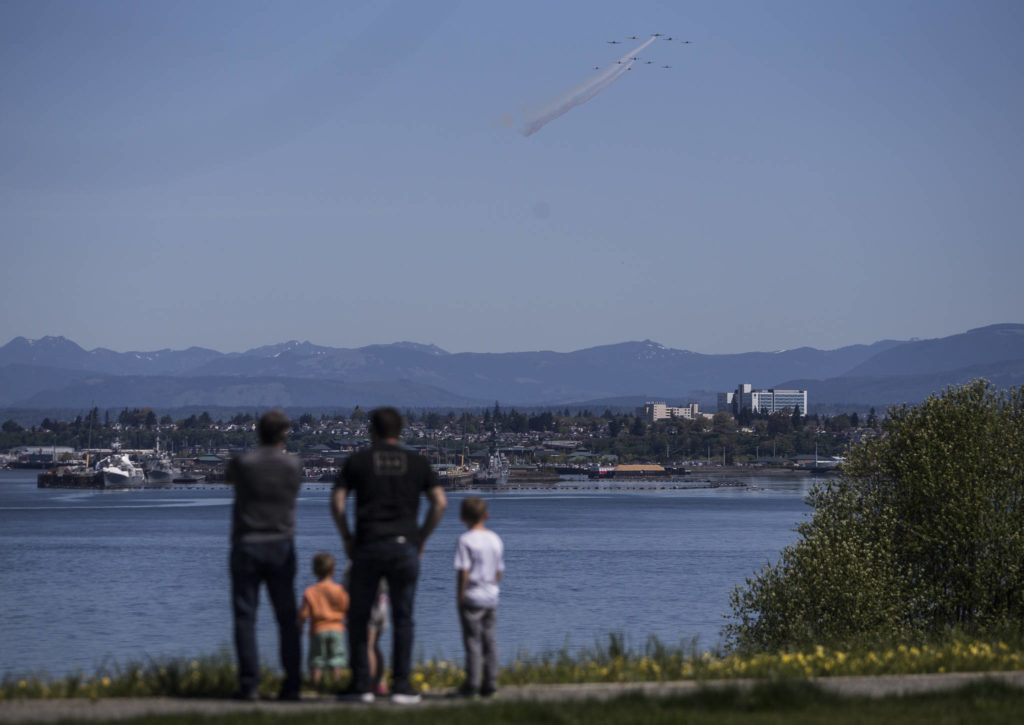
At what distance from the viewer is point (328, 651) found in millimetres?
13227

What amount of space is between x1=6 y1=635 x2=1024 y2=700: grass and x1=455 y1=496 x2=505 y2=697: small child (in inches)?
26.7

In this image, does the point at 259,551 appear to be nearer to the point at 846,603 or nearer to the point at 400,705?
the point at 400,705

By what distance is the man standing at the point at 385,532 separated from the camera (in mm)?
11938

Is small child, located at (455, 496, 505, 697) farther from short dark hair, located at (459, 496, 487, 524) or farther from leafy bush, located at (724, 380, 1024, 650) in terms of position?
leafy bush, located at (724, 380, 1024, 650)

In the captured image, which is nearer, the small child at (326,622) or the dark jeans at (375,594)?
the dark jeans at (375,594)

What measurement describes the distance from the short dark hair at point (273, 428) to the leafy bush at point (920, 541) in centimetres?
2789

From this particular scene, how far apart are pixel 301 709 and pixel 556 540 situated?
97631mm

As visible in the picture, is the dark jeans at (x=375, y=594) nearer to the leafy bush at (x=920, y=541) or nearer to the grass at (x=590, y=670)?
the grass at (x=590, y=670)

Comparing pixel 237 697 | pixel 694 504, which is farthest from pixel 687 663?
pixel 694 504

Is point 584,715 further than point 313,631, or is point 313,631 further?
point 313,631

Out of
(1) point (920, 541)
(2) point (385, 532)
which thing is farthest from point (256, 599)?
(1) point (920, 541)

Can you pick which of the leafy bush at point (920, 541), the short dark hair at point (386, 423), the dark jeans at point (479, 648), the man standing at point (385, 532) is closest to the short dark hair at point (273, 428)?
the man standing at point (385, 532)

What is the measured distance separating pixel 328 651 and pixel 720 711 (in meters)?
3.91

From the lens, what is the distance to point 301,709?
11477 mm
